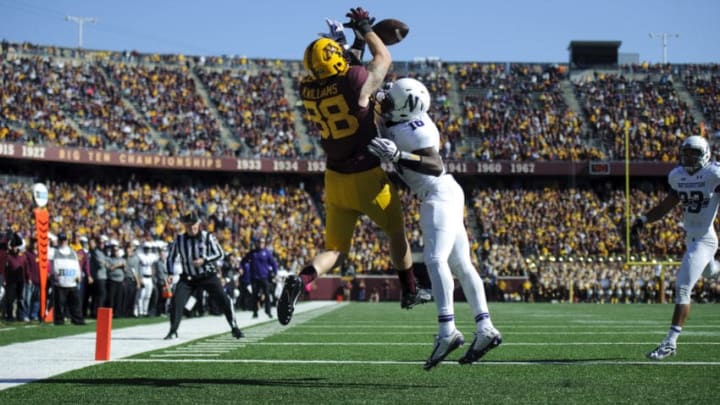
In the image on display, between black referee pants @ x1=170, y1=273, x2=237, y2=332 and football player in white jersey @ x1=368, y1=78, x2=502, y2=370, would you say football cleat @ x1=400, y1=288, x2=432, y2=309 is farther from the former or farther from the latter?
black referee pants @ x1=170, y1=273, x2=237, y2=332

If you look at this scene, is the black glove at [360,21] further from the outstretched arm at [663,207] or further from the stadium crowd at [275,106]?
the stadium crowd at [275,106]

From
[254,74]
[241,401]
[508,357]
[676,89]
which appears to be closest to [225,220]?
[254,74]

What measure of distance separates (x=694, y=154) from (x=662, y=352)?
5.67ft

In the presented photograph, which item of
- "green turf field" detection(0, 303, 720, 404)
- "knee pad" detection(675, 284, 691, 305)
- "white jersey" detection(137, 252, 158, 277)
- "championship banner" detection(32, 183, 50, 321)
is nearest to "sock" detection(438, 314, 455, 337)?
"green turf field" detection(0, 303, 720, 404)

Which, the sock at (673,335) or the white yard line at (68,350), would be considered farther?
the sock at (673,335)

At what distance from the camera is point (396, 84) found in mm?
6055

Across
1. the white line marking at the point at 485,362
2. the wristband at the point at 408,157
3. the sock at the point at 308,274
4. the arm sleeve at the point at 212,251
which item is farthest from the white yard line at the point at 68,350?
the wristband at the point at 408,157

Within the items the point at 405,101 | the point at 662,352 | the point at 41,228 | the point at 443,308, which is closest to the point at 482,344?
the point at 443,308

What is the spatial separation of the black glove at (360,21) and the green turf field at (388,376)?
231 centimetres

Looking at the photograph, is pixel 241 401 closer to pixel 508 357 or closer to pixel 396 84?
pixel 396 84

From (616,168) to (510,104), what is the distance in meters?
6.68

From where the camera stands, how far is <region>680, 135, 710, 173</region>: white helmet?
306 inches

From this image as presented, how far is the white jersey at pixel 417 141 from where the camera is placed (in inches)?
237

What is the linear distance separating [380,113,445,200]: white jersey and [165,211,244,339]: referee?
17.2 feet
